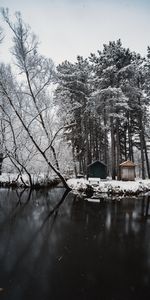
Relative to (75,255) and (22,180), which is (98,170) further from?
(75,255)

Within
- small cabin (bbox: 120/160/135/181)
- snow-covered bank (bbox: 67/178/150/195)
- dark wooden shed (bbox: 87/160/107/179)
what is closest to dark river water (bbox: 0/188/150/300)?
snow-covered bank (bbox: 67/178/150/195)

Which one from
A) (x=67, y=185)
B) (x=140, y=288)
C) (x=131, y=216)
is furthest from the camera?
(x=67, y=185)

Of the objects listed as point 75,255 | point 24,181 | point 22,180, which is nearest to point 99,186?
point 22,180

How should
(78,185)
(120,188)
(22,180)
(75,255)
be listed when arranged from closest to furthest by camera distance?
1. (75,255)
2. (120,188)
3. (78,185)
4. (22,180)

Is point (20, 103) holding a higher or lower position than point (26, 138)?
higher

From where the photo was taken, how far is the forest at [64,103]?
1694 cm

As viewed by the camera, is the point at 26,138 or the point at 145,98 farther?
the point at 145,98

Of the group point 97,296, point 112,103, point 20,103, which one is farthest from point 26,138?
point 97,296

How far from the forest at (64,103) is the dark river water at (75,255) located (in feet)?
29.5

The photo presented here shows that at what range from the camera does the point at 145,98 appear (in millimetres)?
22156

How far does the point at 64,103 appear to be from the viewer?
75.7 ft

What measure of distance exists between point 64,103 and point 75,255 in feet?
64.7

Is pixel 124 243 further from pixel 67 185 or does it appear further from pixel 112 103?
pixel 112 103

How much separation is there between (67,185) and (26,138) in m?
7.05
